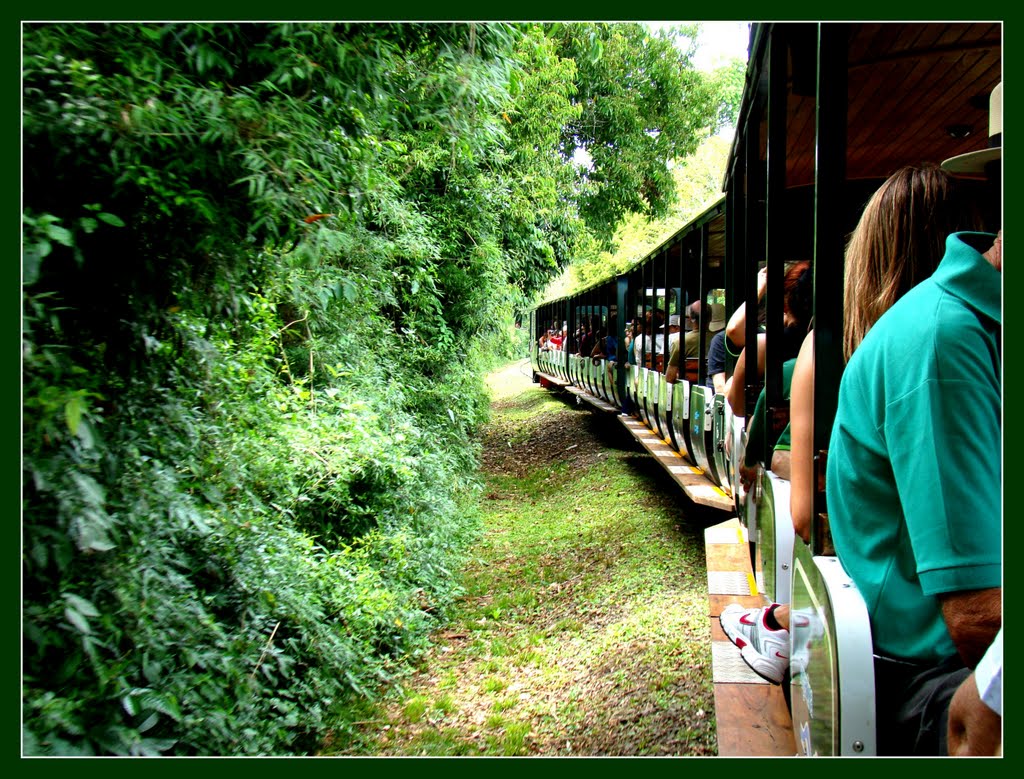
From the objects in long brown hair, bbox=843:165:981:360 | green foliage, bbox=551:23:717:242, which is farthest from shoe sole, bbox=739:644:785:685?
green foliage, bbox=551:23:717:242

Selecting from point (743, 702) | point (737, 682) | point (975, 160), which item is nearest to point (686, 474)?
point (737, 682)

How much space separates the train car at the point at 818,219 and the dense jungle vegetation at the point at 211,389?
1.23m

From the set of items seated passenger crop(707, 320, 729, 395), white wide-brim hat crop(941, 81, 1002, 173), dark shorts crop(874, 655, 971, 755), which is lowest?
dark shorts crop(874, 655, 971, 755)

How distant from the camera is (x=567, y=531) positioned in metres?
8.23

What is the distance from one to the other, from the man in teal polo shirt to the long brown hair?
0.42ft

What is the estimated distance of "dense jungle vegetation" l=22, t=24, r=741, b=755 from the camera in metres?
2.29

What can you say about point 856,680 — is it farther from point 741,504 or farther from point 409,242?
point 409,242

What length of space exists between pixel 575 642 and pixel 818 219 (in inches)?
154

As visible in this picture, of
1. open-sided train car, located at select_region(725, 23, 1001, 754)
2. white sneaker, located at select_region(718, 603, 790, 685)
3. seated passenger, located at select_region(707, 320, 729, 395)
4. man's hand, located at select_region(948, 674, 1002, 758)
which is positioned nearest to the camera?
man's hand, located at select_region(948, 674, 1002, 758)

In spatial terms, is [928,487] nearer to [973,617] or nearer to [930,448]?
[930,448]

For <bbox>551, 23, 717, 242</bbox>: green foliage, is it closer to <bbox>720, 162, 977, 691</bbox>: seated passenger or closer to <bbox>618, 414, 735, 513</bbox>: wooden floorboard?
<bbox>618, 414, 735, 513</bbox>: wooden floorboard

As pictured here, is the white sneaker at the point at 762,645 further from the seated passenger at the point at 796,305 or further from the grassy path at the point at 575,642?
the grassy path at the point at 575,642

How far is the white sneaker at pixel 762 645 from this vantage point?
242cm

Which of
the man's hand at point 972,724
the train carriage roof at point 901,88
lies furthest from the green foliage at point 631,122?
the man's hand at point 972,724
